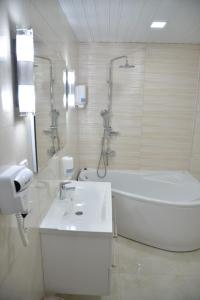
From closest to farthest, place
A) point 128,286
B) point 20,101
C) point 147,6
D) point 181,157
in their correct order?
1. point 20,101
2. point 147,6
3. point 128,286
4. point 181,157

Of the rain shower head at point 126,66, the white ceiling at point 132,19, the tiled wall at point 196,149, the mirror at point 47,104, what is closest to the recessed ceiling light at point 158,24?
the white ceiling at point 132,19

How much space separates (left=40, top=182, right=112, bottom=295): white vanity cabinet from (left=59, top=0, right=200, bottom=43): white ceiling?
5.57ft

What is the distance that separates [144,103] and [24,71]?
227 cm

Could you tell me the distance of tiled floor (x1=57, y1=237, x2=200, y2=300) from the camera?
181cm

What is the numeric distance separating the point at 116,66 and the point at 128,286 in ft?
8.53

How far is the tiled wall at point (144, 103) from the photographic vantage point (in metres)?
2.86

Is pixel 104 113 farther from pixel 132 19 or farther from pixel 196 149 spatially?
pixel 196 149

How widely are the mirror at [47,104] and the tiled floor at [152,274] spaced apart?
4.18 feet

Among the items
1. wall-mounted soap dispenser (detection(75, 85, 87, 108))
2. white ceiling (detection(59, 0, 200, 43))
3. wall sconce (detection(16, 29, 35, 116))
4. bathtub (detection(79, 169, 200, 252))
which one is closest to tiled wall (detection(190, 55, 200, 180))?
bathtub (detection(79, 169, 200, 252))

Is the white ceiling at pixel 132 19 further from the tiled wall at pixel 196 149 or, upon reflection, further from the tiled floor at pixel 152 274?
the tiled floor at pixel 152 274

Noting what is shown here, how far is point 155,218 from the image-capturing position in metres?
2.32

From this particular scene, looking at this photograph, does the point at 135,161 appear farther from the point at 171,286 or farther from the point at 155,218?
the point at 171,286

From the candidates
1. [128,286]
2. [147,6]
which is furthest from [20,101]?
[128,286]

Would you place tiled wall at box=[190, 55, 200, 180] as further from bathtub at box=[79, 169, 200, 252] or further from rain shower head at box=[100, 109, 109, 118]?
rain shower head at box=[100, 109, 109, 118]
